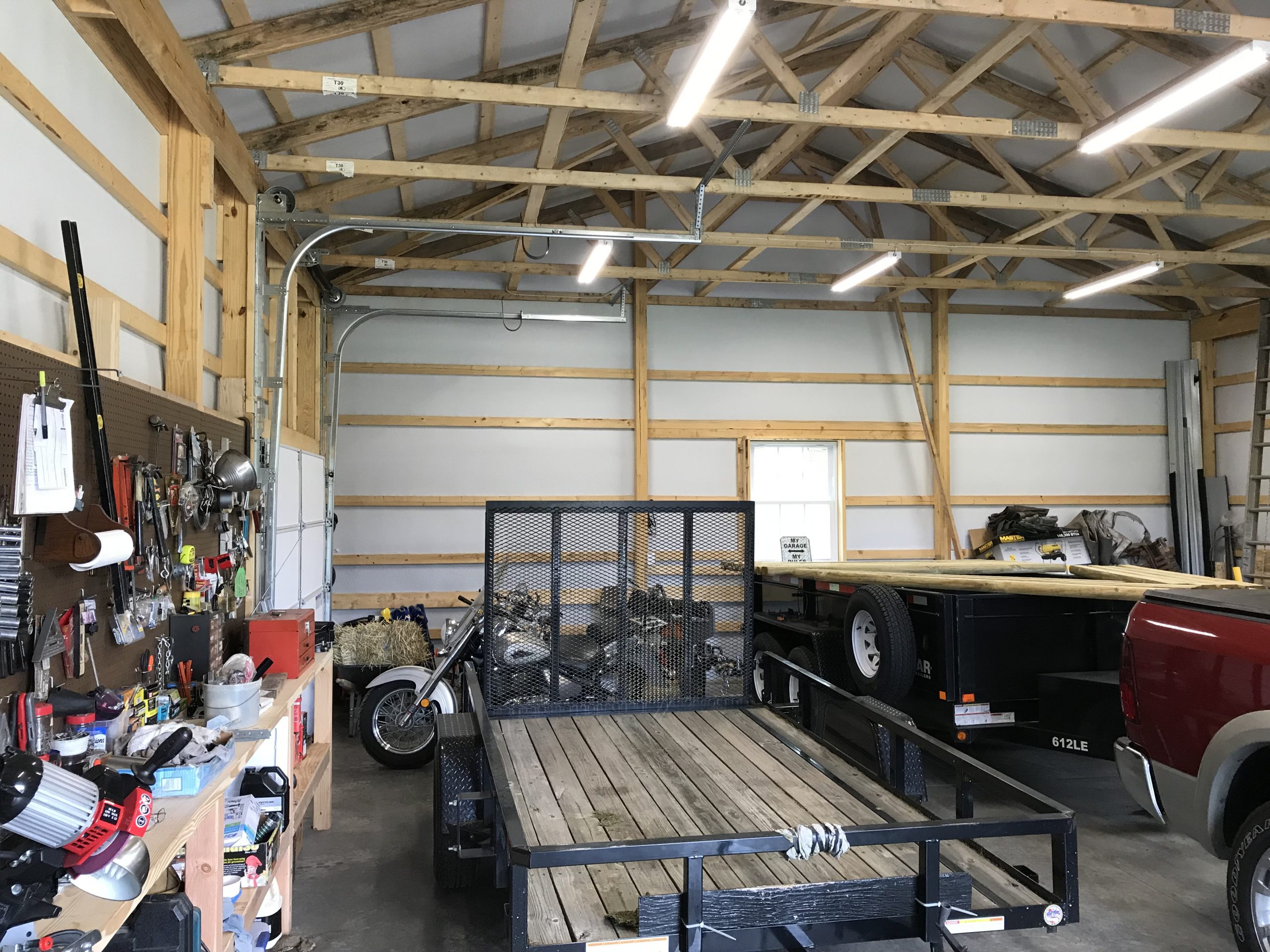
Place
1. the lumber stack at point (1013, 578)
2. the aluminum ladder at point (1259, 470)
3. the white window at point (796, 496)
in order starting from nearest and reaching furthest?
the lumber stack at point (1013, 578), the aluminum ladder at point (1259, 470), the white window at point (796, 496)

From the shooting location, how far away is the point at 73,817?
1502mm

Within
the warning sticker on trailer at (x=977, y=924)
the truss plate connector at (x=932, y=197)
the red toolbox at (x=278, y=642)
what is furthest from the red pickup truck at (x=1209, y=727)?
the truss plate connector at (x=932, y=197)

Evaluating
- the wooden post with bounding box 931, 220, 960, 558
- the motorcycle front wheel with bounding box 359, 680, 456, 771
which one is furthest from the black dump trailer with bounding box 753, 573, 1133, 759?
the wooden post with bounding box 931, 220, 960, 558

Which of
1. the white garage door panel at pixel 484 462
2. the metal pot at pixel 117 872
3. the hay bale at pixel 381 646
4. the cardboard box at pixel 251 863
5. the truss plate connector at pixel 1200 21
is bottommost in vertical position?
the cardboard box at pixel 251 863

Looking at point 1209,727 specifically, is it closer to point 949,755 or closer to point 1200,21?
point 949,755

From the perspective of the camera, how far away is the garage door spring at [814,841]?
197 centimetres

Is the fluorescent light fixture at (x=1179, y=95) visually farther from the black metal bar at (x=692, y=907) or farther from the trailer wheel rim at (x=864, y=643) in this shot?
the black metal bar at (x=692, y=907)

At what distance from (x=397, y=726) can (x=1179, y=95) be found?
17.9ft

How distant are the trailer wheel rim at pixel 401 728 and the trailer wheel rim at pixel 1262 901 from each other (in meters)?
4.00

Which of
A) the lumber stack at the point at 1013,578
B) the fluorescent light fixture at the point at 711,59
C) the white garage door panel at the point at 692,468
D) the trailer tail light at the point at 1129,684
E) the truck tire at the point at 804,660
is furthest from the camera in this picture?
the white garage door panel at the point at 692,468

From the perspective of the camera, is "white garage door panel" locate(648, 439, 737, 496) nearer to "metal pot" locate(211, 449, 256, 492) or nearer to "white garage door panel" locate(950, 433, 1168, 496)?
"white garage door panel" locate(950, 433, 1168, 496)

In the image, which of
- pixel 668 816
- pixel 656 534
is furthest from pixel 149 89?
pixel 668 816

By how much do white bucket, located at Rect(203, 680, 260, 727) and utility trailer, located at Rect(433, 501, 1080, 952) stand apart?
0.79 m

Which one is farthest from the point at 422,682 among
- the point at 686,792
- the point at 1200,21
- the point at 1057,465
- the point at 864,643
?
the point at 1057,465
